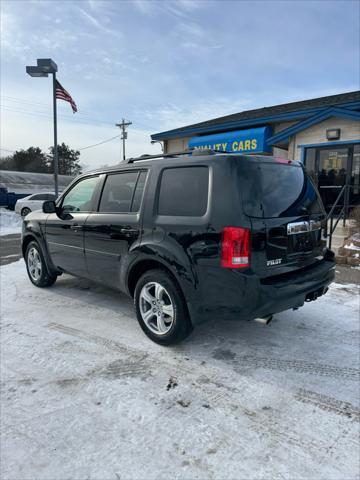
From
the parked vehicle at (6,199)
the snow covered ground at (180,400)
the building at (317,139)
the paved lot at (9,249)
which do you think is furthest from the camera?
the parked vehicle at (6,199)

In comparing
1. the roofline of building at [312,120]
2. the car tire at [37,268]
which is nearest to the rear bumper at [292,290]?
the car tire at [37,268]

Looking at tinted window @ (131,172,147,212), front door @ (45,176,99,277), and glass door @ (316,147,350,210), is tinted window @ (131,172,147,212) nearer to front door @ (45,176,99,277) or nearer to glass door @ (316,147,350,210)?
front door @ (45,176,99,277)

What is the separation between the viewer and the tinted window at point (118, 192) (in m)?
3.90

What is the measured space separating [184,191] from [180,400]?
1782mm

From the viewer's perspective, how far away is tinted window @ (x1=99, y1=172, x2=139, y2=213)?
12.8 feet

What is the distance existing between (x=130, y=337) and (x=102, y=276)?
2.87 ft

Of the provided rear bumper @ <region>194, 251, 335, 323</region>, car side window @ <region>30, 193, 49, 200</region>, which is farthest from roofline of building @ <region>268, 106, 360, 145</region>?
car side window @ <region>30, 193, 49, 200</region>

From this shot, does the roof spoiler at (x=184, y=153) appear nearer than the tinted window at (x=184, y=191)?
No

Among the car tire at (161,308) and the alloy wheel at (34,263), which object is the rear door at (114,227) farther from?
the alloy wheel at (34,263)

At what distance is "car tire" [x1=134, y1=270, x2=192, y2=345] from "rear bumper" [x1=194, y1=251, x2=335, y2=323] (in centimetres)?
21

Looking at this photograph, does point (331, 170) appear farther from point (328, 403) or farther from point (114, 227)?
point (328, 403)

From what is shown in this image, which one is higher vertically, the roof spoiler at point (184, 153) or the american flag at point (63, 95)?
the american flag at point (63, 95)

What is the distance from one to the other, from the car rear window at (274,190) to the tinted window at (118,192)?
142 cm

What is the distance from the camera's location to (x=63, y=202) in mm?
5039
